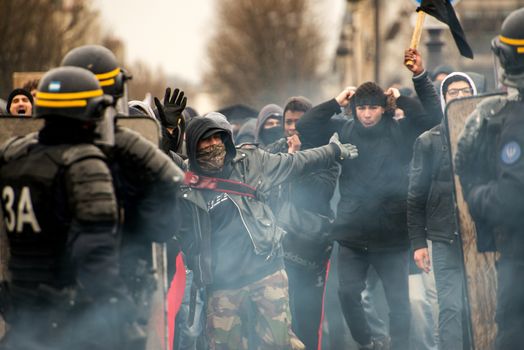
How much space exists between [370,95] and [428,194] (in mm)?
891

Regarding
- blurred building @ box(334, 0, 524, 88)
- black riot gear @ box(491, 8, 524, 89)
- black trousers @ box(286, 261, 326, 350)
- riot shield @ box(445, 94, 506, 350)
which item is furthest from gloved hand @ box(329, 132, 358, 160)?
blurred building @ box(334, 0, 524, 88)

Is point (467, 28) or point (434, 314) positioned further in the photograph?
point (467, 28)

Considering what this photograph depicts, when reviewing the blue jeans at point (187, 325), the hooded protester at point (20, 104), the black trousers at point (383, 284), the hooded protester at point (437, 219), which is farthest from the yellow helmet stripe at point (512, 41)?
the hooded protester at point (20, 104)

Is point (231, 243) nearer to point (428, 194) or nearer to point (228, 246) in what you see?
point (228, 246)

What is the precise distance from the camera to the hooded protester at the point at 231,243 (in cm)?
666

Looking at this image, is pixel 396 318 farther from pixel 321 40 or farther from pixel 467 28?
pixel 321 40

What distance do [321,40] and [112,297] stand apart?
5353cm

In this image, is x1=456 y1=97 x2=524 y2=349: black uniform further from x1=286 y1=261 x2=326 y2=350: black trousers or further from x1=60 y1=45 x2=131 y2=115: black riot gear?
x1=286 y1=261 x2=326 y2=350: black trousers

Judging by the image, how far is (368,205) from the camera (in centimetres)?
784

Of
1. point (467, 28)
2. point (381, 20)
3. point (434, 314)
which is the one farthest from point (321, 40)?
point (434, 314)

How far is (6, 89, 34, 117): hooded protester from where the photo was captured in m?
9.05

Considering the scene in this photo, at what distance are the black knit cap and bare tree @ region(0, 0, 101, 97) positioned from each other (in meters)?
18.0

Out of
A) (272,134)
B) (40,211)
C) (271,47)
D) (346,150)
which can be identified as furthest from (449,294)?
(271,47)

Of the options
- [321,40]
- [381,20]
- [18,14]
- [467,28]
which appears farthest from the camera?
[321,40]
